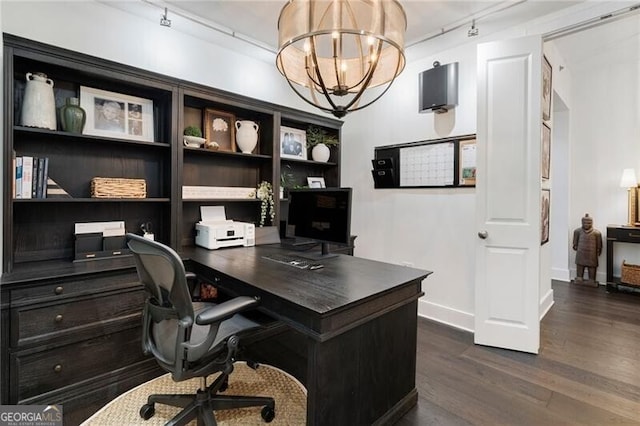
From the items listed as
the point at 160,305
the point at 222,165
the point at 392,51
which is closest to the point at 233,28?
the point at 222,165

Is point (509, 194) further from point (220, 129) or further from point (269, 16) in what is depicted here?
point (220, 129)

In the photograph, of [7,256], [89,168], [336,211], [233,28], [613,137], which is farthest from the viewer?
[613,137]

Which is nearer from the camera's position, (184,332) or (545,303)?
(184,332)

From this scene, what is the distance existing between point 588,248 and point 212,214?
4909 millimetres

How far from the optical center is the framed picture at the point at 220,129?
2.86m

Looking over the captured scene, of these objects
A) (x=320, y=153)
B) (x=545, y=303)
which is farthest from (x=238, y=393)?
(x=545, y=303)

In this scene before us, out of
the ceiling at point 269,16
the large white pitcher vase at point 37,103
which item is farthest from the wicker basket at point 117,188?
the ceiling at point 269,16

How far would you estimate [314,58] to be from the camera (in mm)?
1522

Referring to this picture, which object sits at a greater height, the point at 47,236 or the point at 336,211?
the point at 336,211

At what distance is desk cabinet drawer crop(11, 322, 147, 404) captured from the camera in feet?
5.64

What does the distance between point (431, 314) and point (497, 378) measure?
3.59 ft

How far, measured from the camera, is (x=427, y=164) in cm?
323

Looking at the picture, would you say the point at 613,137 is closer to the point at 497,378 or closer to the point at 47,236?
the point at 497,378

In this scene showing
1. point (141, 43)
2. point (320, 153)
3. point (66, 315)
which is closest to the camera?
point (66, 315)
